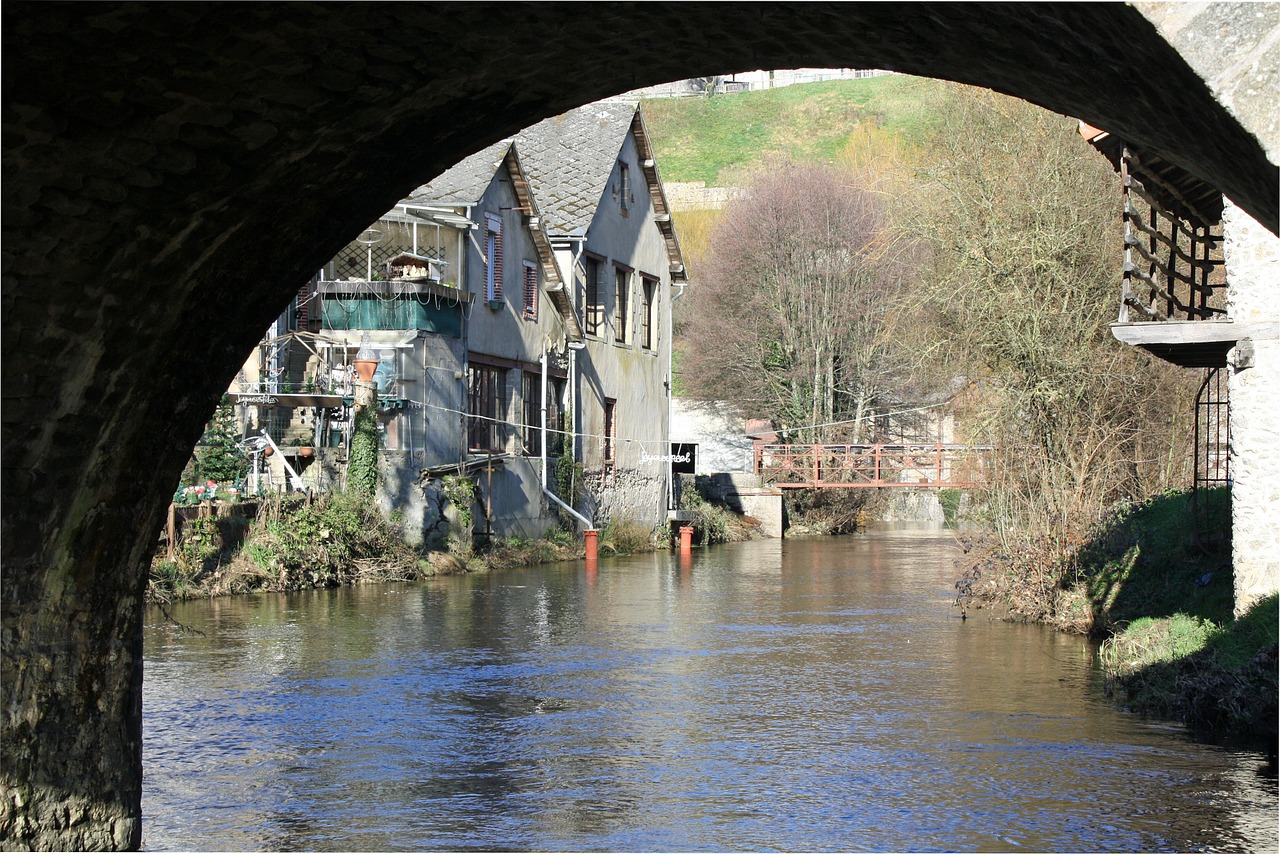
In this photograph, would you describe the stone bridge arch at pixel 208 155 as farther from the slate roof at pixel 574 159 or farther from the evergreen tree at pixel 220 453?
the slate roof at pixel 574 159

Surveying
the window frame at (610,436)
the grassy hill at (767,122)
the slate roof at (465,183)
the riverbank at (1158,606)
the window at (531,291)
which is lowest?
the riverbank at (1158,606)

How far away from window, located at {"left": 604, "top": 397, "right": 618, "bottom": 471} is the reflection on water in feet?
44.6

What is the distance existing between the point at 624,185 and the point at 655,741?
74.9 feet

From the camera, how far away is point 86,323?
5000mm

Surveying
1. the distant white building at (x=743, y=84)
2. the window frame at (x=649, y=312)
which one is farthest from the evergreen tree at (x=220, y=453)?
the distant white building at (x=743, y=84)

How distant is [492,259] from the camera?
2572cm

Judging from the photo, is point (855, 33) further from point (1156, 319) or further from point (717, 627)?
point (717, 627)

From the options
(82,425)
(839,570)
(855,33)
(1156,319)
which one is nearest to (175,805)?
(82,425)

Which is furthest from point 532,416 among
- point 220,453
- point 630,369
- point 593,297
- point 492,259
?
point 220,453

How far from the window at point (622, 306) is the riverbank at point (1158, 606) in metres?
13.9

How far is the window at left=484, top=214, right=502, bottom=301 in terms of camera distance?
2561 cm

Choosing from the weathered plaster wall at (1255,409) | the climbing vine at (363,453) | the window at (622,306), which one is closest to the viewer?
the weathered plaster wall at (1255,409)

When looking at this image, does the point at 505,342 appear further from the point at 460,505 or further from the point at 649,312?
the point at 649,312

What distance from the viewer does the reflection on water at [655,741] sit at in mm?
7707
